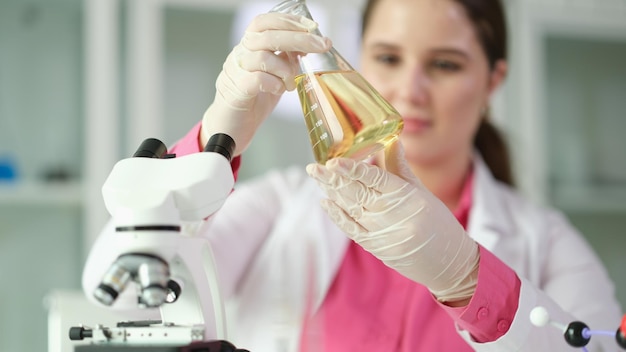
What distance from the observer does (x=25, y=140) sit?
7.86ft

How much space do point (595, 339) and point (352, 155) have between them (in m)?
0.59

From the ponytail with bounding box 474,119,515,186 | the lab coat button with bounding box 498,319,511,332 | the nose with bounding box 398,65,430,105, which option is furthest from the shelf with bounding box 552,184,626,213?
the lab coat button with bounding box 498,319,511,332

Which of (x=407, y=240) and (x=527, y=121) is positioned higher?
(x=527, y=121)

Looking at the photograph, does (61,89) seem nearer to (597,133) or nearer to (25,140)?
(25,140)

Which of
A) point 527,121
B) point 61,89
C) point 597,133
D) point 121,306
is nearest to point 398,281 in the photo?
point 121,306

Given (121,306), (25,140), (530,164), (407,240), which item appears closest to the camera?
(121,306)

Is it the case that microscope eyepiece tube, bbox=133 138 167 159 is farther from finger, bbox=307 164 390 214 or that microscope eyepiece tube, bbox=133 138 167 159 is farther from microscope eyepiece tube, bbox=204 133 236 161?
finger, bbox=307 164 390 214

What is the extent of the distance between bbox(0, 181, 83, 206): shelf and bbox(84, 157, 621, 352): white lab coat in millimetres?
1030

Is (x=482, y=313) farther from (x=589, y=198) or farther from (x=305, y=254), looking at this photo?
(x=589, y=198)

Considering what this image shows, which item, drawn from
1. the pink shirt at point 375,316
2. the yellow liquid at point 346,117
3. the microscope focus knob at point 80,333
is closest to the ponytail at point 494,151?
the pink shirt at point 375,316

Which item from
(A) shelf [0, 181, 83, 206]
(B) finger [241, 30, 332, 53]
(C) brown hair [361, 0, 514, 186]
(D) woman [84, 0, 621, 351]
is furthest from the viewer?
(A) shelf [0, 181, 83, 206]

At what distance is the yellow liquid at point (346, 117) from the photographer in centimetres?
85

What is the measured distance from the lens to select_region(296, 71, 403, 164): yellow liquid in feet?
2.79

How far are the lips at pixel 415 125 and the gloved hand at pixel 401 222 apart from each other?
20.5 inches
